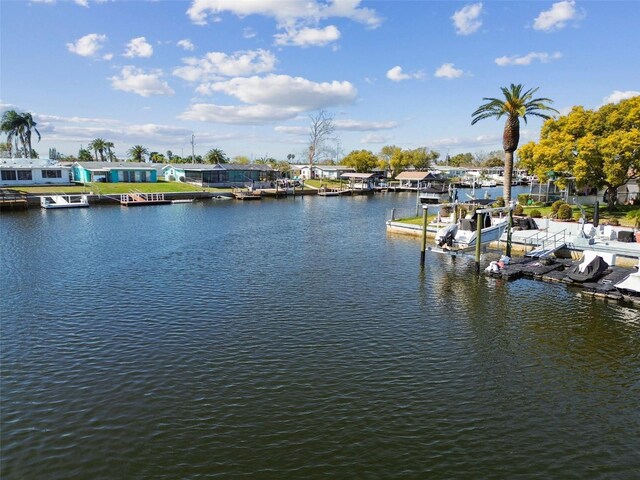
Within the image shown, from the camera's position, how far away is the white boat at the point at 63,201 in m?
71.2

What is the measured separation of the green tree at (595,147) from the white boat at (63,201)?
68356 millimetres

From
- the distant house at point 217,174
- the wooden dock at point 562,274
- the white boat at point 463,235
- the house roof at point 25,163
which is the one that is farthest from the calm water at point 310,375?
the distant house at point 217,174

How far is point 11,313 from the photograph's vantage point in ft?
76.0

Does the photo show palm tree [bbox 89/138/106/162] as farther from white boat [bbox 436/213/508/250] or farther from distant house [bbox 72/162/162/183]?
white boat [bbox 436/213/508/250]

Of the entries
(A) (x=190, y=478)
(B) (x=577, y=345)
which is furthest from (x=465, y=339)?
(A) (x=190, y=478)

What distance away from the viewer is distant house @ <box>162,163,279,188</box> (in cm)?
10631

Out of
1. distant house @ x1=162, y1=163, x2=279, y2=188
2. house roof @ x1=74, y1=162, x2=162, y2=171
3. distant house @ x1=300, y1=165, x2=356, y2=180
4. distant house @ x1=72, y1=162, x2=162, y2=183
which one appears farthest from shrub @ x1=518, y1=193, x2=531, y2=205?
distant house @ x1=300, y1=165, x2=356, y2=180

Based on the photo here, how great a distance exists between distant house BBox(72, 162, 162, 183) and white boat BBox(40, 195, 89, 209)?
2148 cm

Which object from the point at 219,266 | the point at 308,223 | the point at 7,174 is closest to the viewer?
the point at 219,266

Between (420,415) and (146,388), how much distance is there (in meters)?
9.55

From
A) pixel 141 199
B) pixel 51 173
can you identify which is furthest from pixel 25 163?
pixel 141 199

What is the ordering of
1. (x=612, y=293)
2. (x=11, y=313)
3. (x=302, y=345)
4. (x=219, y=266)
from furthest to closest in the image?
(x=219, y=266) → (x=612, y=293) → (x=11, y=313) → (x=302, y=345)

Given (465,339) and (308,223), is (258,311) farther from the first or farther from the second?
(308,223)

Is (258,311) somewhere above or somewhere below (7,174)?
below
